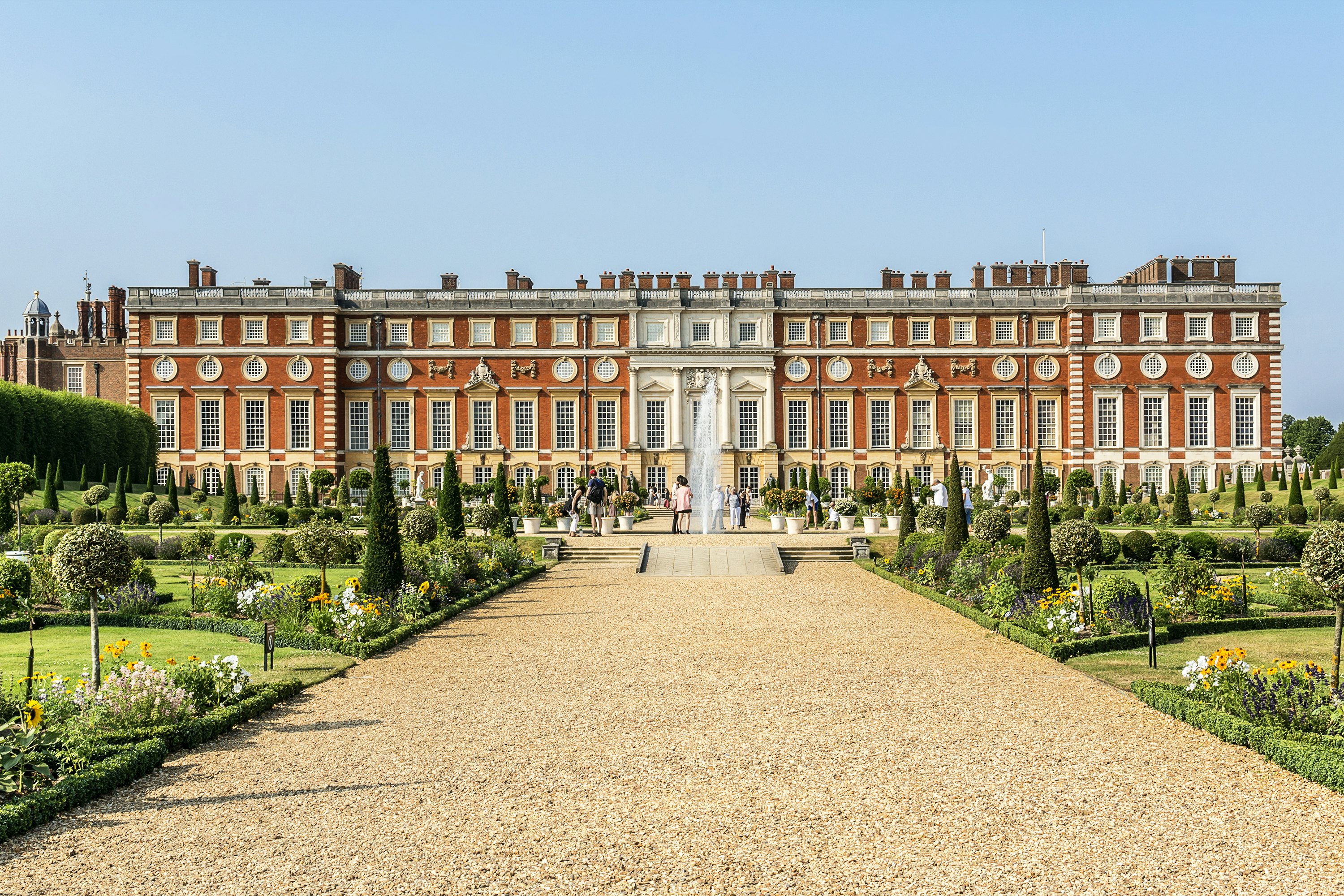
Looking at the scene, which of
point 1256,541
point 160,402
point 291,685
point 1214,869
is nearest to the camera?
point 1214,869

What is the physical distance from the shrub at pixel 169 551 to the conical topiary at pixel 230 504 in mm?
8306

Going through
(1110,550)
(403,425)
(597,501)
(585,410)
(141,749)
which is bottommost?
(1110,550)

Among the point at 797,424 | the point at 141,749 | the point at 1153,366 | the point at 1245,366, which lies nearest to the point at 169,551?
the point at 141,749

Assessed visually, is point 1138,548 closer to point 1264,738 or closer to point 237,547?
point 1264,738

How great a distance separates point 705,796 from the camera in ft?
20.0

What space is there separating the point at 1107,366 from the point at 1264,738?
36755 mm

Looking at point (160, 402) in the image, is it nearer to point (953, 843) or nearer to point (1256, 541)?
point (1256, 541)

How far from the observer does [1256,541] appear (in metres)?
19.4

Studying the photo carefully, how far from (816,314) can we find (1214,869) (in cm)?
3768

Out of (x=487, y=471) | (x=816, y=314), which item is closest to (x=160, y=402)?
(x=487, y=471)

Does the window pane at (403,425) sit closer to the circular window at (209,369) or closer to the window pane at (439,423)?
the window pane at (439,423)

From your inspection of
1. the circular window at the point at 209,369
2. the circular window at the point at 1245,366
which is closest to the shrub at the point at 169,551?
the circular window at the point at 209,369

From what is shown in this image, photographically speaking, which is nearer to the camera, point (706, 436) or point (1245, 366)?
point (1245, 366)

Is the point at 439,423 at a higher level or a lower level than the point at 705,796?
higher
